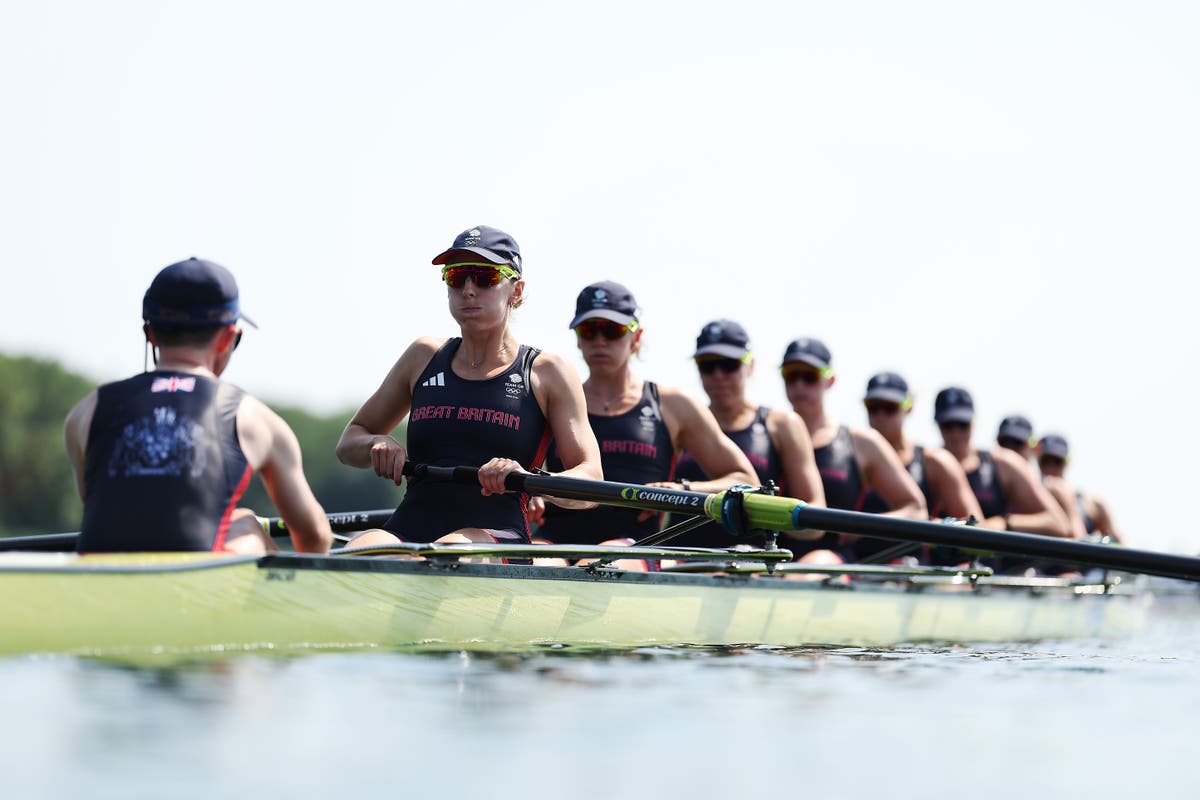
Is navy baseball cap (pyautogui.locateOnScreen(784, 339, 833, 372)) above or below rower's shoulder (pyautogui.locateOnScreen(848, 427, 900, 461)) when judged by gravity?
above

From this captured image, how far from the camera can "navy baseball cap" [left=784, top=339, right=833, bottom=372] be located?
13799 mm

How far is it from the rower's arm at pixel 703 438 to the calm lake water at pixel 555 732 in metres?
3.52

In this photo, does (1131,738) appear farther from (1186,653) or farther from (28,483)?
(28,483)

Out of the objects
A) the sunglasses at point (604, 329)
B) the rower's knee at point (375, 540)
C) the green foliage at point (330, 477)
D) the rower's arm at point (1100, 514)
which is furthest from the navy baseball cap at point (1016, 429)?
the green foliage at point (330, 477)

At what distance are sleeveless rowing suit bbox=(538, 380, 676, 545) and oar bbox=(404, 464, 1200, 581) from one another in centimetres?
167

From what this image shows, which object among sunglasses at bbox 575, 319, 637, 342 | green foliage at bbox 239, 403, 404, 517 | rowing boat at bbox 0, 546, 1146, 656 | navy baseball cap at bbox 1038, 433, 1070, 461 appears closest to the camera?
rowing boat at bbox 0, 546, 1146, 656

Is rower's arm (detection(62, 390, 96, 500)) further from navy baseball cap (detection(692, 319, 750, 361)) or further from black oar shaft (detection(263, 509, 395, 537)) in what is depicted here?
navy baseball cap (detection(692, 319, 750, 361))

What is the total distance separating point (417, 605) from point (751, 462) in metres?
5.21

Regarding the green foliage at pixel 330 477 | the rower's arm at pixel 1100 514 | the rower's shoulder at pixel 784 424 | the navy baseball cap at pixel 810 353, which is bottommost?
the green foliage at pixel 330 477

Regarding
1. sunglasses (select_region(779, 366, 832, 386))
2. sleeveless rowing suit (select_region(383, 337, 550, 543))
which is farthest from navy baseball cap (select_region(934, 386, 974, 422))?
sleeveless rowing suit (select_region(383, 337, 550, 543))

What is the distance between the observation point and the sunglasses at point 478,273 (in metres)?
8.77

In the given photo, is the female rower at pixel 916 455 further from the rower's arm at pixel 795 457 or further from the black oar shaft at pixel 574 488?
the black oar shaft at pixel 574 488

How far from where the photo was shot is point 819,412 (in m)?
14.0

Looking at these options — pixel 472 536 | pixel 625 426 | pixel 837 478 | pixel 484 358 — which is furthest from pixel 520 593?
pixel 837 478
